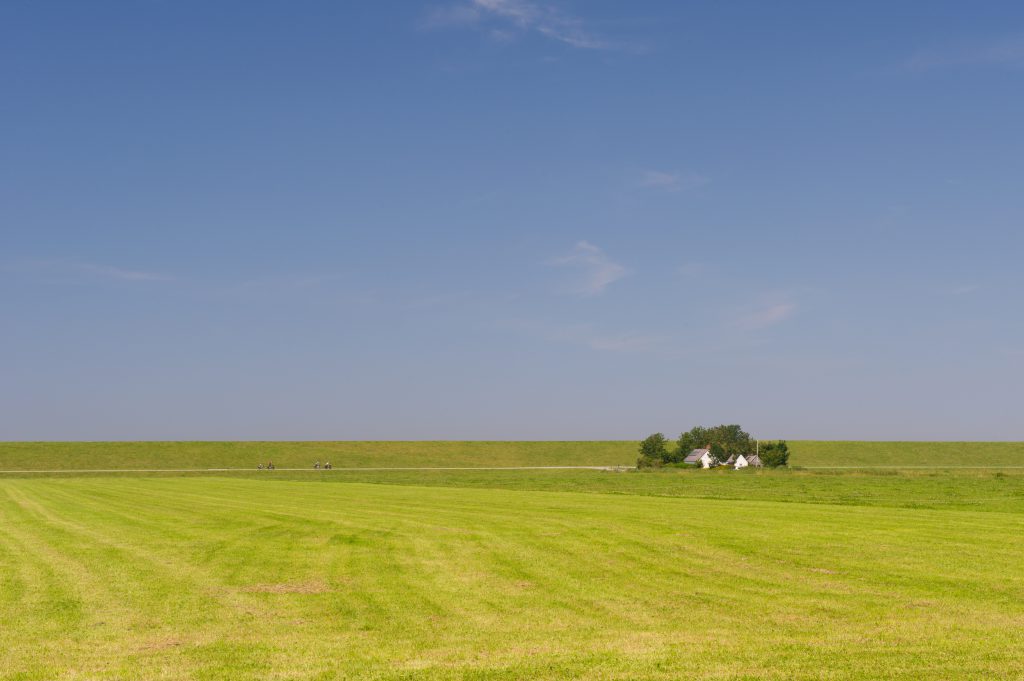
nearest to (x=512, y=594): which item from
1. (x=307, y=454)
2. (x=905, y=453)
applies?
(x=307, y=454)

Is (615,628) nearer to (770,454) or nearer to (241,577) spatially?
(241,577)

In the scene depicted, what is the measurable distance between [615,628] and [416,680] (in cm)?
459

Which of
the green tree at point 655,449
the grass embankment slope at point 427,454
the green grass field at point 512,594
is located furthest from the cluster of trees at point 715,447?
the green grass field at point 512,594

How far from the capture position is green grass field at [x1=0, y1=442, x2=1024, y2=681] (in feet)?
42.4

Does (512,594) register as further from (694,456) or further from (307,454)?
(307,454)

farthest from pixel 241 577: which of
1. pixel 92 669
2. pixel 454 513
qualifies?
pixel 454 513

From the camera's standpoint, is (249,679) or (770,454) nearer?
(249,679)

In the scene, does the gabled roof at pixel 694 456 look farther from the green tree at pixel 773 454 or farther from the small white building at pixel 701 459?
the green tree at pixel 773 454

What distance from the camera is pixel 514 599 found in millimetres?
17969

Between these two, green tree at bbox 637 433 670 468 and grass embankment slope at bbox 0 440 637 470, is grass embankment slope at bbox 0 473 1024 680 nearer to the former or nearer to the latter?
green tree at bbox 637 433 670 468

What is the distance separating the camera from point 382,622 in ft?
51.8

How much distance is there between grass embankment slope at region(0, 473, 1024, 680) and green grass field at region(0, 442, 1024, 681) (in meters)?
0.07

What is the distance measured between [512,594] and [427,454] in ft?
523

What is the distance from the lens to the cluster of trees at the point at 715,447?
123500 millimetres
